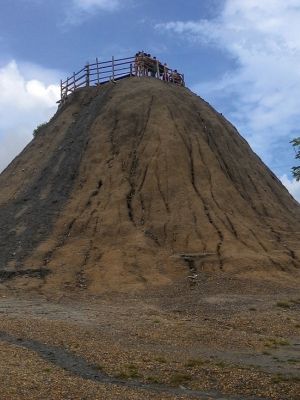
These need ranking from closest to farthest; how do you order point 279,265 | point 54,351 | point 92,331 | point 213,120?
1. point 54,351
2. point 92,331
3. point 279,265
4. point 213,120

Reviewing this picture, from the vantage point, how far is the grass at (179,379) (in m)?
12.5

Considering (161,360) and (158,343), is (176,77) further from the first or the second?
(161,360)

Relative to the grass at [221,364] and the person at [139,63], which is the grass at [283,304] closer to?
the grass at [221,364]

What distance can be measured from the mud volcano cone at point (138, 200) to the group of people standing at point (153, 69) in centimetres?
166

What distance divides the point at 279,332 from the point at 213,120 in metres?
28.6

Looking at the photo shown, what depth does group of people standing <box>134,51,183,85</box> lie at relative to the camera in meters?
47.7

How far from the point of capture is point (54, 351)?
15266 mm

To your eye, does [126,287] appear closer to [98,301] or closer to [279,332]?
[98,301]

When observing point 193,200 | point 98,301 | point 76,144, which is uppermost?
point 76,144

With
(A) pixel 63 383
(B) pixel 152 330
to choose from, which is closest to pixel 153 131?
(B) pixel 152 330

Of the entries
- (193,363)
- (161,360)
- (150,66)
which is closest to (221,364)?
(193,363)

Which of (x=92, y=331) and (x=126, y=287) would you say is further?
(x=126, y=287)

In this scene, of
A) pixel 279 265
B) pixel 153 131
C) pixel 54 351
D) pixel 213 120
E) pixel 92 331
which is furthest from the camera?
pixel 213 120

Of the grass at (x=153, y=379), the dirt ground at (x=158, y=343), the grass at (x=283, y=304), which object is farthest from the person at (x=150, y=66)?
the grass at (x=153, y=379)
